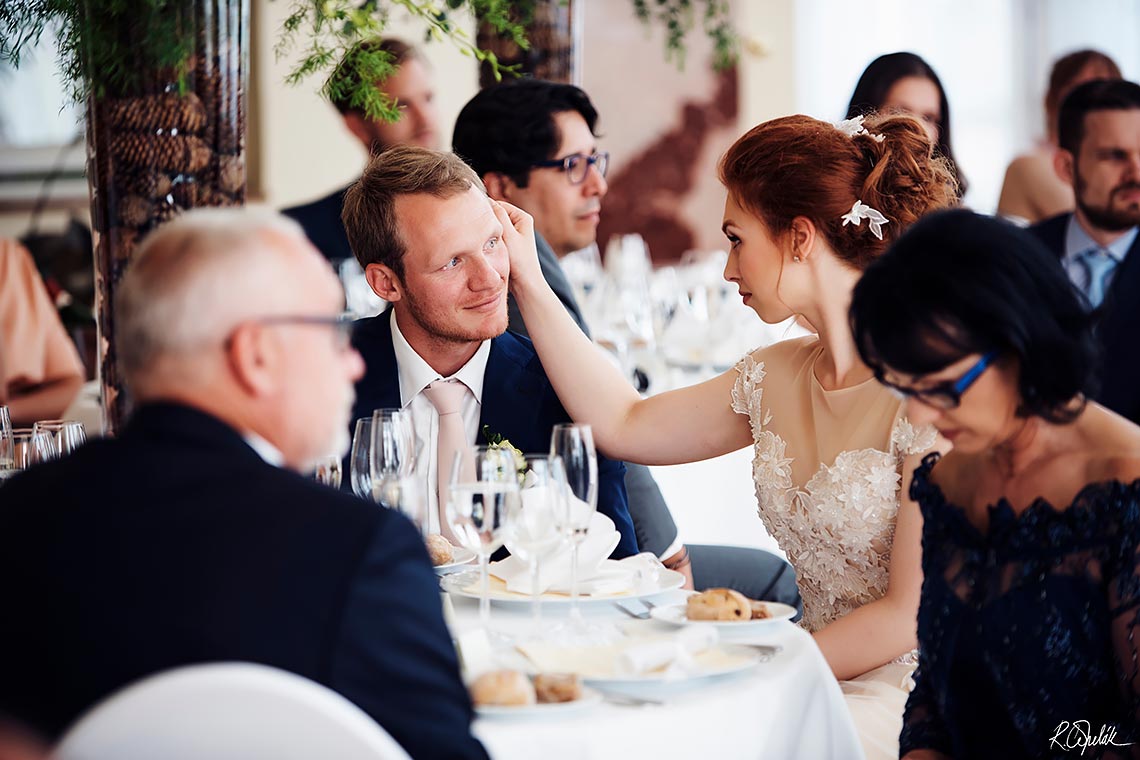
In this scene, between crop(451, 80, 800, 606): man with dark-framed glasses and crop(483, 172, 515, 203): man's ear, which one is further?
crop(483, 172, 515, 203): man's ear

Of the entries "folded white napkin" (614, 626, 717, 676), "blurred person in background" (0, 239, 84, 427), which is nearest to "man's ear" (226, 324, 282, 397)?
"folded white napkin" (614, 626, 717, 676)

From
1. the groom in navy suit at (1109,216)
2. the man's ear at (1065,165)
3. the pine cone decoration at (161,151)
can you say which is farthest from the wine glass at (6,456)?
the man's ear at (1065,165)

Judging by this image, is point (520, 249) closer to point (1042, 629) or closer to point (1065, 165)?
point (1042, 629)

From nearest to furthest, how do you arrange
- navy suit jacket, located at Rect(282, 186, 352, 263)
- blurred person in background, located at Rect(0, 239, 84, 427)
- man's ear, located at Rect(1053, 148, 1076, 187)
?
blurred person in background, located at Rect(0, 239, 84, 427) → man's ear, located at Rect(1053, 148, 1076, 187) → navy suit jacket, located at Rect(282, 186, 352, 263)

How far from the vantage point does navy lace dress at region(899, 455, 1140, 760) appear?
167 cm

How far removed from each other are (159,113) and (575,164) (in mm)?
1578

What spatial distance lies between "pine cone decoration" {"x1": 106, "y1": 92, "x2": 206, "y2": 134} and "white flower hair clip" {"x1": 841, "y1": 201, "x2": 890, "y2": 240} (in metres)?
1.29

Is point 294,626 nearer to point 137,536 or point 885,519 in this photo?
point 137,536

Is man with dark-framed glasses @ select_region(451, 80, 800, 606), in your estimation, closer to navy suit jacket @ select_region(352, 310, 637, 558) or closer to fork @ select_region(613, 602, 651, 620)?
navy suit jacket @ select_region(352, 310, 637, 558)

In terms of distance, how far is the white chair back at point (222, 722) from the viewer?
1.10m

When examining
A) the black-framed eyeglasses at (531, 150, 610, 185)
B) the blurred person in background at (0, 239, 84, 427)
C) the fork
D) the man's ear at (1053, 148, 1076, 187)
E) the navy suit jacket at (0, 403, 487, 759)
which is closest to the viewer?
the navy suit jacket at (0, 403, 487, 759)

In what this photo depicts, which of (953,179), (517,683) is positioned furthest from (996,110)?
(517,683)

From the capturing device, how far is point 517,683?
1.55 metres

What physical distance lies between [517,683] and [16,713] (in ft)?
1.85
